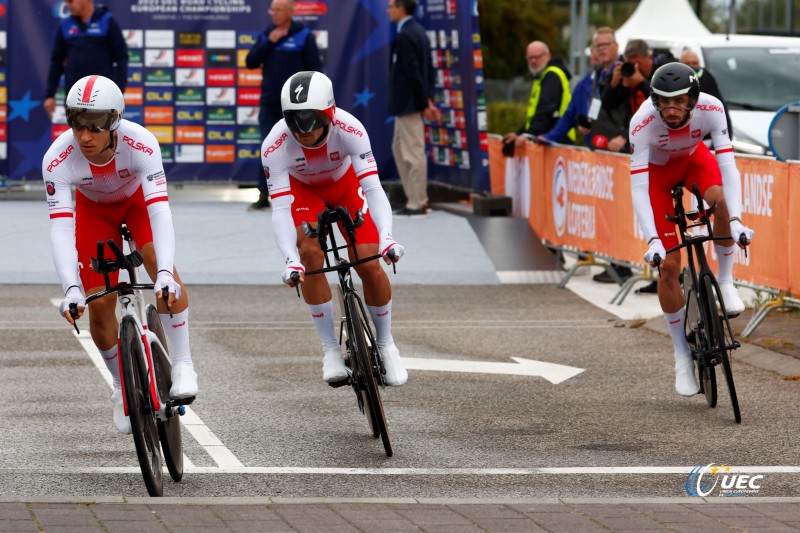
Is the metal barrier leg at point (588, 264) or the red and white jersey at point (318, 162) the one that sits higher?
the red and white jersey at point (318, 162)

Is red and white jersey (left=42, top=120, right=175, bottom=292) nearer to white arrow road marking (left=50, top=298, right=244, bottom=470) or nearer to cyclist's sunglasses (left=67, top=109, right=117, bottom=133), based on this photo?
cyclist's sunglasses (left=67, top=109, right=117, bottom=133)

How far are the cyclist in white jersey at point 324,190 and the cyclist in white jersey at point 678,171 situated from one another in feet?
5.63

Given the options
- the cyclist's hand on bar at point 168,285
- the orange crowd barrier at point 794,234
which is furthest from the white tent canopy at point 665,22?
the cyclist's hand on bar at point 168,285

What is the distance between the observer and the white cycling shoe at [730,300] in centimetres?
961

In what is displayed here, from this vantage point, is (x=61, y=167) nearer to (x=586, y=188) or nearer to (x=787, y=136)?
(x=787, y=136)

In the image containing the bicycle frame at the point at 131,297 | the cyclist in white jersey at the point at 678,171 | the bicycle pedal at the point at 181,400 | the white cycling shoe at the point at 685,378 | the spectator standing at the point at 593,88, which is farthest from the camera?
the spectator standing at the point at 593,88

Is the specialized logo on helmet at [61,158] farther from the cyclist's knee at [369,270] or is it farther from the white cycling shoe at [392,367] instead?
the white cycling shoe at [392,367]

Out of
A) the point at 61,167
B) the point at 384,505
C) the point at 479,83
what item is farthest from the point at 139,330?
the point at 479,83

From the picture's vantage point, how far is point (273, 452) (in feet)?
26.9

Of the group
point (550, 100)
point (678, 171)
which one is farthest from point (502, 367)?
point (550, 100)

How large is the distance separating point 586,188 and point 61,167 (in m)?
9.02

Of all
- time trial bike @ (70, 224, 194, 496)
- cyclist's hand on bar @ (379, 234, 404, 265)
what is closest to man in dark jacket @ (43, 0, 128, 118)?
cyclist's hand on bar @ (379, 234, 404, 265)

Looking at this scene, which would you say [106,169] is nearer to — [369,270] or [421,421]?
[369,270]

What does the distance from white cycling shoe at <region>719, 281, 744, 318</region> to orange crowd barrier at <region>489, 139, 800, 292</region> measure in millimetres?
2310
